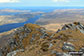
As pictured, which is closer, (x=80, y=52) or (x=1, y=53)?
(x=80, y=52)

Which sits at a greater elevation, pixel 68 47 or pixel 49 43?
pixel 68 47

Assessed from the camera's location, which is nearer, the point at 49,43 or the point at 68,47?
the point at 68,47

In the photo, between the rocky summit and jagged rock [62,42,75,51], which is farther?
jagged rock [62,42,75,51]

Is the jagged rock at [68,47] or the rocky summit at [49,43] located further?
the jagged rock at [68,47]

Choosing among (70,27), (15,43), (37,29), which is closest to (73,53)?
(70,27)

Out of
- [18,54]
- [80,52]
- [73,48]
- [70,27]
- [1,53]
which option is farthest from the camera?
[1,53]

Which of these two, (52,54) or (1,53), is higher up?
(52,54)

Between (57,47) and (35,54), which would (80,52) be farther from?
(35,54)

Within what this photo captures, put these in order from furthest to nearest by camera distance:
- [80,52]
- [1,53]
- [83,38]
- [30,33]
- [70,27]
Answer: [1,53]
[30,33]
[70,27]
[83,38]
[80,52]
